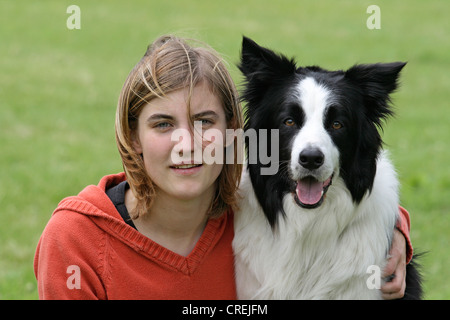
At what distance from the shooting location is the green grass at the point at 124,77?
21.1 ft

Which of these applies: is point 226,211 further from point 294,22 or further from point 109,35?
point 294,22

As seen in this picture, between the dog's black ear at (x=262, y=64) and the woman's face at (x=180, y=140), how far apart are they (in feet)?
0.97

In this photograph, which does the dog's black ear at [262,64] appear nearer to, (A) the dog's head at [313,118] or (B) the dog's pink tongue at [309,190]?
(A) the dog's head at [313,118]

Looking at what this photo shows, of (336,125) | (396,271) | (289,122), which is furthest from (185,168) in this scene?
(396,271)

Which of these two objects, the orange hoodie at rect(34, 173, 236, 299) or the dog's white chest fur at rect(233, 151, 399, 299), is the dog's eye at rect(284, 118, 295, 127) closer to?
the dog's white chest fur at rect(233, 151, 399, 299)

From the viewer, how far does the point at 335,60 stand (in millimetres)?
12641

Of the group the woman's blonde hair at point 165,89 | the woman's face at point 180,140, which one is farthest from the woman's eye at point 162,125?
the woman's blonde hair at point 165,89

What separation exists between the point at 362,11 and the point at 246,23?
10.8 ft

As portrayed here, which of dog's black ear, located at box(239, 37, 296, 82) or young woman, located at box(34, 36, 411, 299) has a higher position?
Result: dog's black ear, located at box(239, 37, 296, 82)

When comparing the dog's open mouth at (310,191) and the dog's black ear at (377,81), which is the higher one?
the dog's black ear at (377,81)

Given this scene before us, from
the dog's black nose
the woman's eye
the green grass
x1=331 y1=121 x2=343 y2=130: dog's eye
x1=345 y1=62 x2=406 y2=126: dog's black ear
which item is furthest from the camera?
the green grass

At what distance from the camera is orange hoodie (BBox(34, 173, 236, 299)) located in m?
3.24

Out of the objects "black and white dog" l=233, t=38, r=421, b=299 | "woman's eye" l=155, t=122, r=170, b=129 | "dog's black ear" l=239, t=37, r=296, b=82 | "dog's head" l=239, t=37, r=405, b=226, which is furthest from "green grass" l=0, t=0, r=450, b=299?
"woman's eye" l=155, t=122, r=170, b=129
